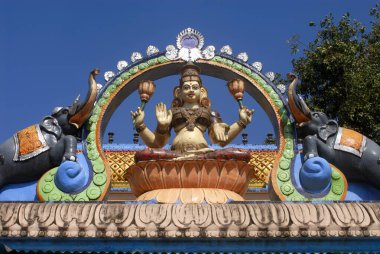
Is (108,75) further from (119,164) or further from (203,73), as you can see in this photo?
(119,164)

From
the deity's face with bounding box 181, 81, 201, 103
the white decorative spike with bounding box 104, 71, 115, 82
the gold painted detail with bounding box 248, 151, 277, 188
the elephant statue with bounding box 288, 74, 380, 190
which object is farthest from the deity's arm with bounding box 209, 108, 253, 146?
the gold painted detail with bounding box 248, 151, 277, 188

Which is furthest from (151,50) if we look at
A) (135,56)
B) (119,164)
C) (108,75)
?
(119,164)

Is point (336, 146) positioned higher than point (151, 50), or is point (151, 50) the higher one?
point (151, 50)

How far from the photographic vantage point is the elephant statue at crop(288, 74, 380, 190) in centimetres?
671

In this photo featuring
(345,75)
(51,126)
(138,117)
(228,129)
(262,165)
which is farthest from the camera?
(345,75)

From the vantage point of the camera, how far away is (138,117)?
704 cm

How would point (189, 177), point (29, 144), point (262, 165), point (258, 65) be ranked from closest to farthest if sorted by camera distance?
point (189, 177), point (29, 144), point (258, 65), point (262, 165)

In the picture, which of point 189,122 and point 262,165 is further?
point 262,165

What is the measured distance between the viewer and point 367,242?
520 cm

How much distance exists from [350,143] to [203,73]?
194 centimetres

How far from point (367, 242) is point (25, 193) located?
369 centimetres

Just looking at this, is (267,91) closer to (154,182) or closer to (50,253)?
(154,182)

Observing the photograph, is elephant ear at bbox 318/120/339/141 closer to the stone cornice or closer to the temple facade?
the temple facade

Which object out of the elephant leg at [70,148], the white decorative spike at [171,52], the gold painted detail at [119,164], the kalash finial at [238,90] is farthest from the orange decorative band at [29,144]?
the gold painted detail at [119,164]
